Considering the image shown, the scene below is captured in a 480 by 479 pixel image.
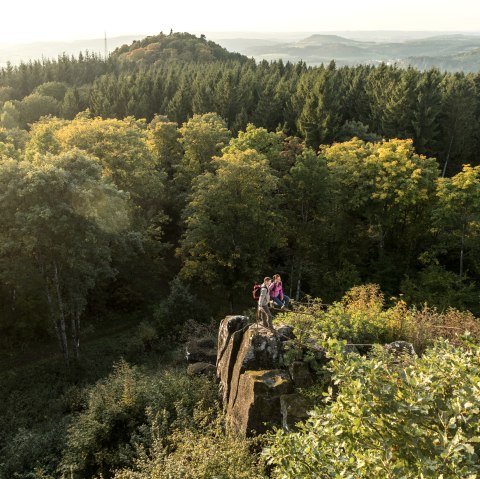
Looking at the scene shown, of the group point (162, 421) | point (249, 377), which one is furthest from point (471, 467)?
point (162, 421)

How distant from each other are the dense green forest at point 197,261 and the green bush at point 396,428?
0.23 feet

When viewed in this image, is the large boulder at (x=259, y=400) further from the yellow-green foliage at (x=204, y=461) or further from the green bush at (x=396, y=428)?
the green bush at (x=396, y=428)

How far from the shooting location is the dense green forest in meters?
13.4

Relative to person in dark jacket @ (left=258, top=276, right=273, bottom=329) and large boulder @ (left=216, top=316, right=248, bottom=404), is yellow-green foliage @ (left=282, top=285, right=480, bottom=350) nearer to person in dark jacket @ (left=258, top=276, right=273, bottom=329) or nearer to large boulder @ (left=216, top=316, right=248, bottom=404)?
person in dark jacket @ (left=258, top=276, right=273, bottom=329)

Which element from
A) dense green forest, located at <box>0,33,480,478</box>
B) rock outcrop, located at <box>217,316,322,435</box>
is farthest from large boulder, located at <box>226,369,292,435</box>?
dense green forest, located at <box>0,33,480,478</box>

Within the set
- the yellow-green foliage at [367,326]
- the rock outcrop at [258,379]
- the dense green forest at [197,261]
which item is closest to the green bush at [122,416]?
the dense green forest at [197,261]

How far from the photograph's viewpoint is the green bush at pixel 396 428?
661 cm

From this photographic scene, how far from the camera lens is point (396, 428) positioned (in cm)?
727

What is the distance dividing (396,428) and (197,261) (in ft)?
85.9

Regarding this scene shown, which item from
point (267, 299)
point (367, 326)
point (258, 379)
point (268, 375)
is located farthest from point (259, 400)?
point (367, 326)

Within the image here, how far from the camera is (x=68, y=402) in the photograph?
20719 millimetres

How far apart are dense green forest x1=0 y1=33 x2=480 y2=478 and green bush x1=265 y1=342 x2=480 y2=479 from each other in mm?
70

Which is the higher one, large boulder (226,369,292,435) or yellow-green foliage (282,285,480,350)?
yellow-green foliage (282,285,480,350)

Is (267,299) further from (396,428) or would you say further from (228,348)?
(396,428)
